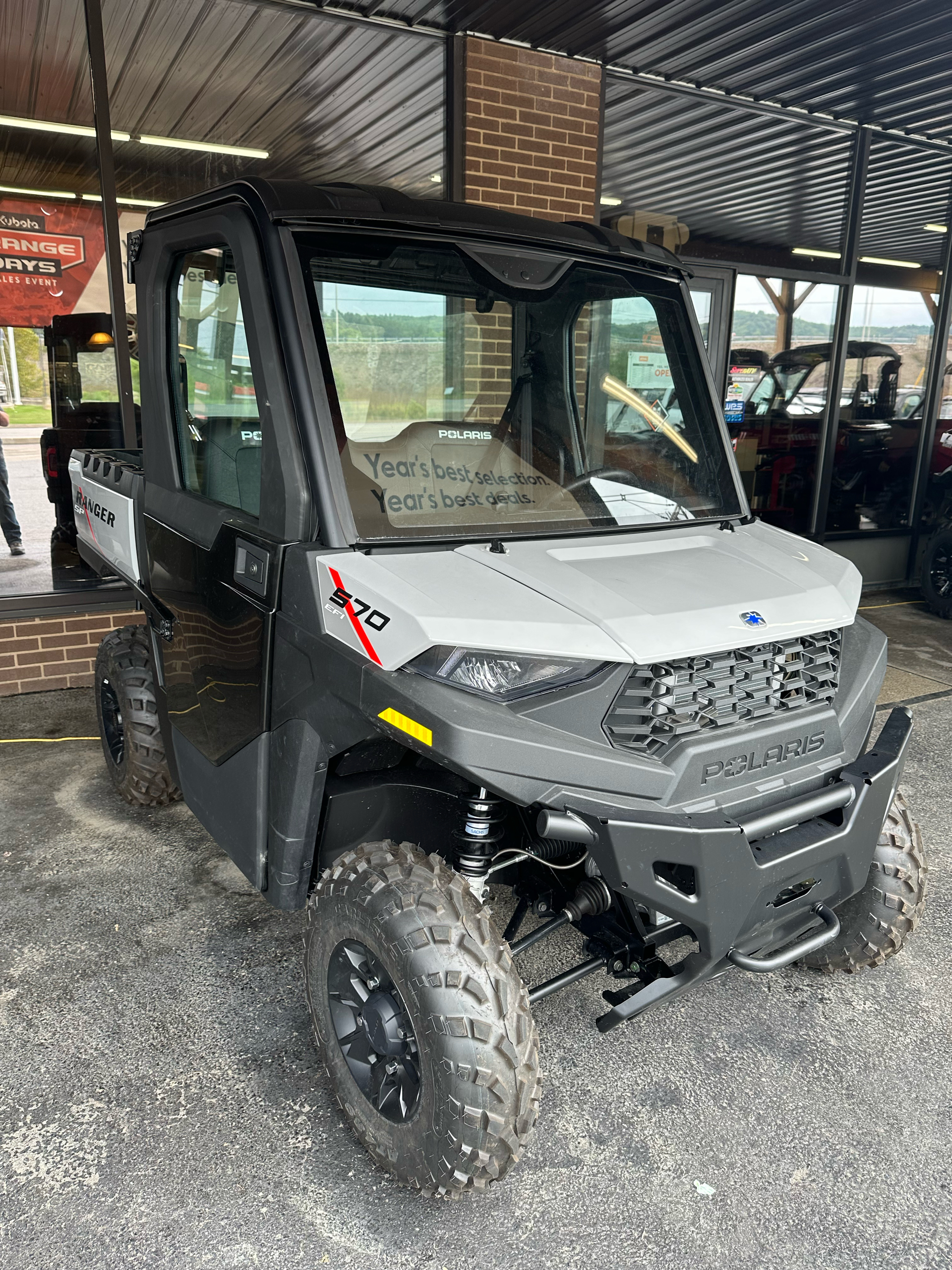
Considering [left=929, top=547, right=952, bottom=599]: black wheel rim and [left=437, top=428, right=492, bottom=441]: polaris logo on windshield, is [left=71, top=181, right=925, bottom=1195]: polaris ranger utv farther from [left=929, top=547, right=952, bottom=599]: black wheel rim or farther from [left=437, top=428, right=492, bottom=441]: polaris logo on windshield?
[left=929, top=547, right=952, bottom=599]: black wheel rim

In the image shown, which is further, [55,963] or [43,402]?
[43,402]

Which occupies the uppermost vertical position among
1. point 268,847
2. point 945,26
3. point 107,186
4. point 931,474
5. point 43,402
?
point 945,26

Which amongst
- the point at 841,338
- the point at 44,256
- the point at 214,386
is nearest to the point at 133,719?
the point at 214,386

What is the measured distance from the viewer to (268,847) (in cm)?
254

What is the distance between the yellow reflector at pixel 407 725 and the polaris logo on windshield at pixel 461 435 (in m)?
0.85

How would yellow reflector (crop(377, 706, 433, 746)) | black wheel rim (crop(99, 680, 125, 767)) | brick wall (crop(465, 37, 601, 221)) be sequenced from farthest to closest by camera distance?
1. brick wall (crop(465, 37, 601, 221))
2. black wheel rim (crop(99, 680, 125, 767))
3. yellow reflector (crop(377, 706, 433, 746))

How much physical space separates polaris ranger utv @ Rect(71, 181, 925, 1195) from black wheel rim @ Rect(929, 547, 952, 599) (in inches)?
233

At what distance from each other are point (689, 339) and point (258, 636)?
5.32 ft

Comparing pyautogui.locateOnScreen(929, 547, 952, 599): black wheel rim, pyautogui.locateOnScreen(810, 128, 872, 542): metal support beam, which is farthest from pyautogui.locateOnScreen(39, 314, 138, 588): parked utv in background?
pyautogui.locateOnScreen(929, 547, 952, 599): black wheel rim

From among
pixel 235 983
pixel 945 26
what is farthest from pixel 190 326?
pixel 945 26

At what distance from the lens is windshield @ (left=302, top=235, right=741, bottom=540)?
7.62ft

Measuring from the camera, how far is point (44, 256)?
5.50 metres

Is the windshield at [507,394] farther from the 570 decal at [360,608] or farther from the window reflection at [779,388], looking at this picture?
the window reflection at [779,388]

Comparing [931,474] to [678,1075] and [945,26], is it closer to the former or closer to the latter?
[945,26]
